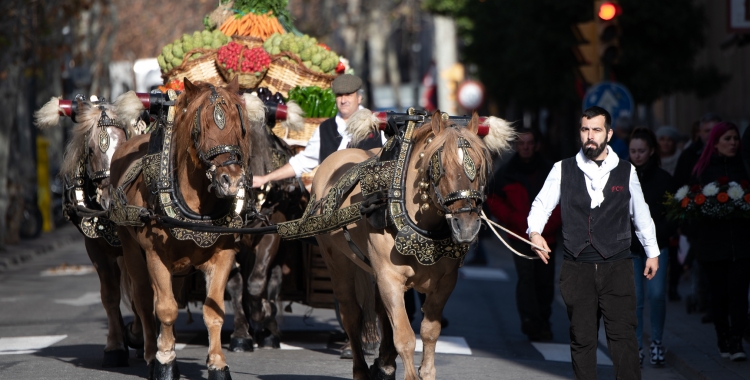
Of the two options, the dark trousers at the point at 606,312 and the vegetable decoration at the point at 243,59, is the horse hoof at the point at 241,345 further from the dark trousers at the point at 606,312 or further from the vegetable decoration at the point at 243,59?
the dark trousers at the point at 606,312

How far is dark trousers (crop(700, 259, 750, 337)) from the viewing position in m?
9.35

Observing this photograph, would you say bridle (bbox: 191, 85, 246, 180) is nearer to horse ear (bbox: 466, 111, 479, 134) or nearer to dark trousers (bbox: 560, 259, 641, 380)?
horse ear (bbox: 466, 111, 479, 134)

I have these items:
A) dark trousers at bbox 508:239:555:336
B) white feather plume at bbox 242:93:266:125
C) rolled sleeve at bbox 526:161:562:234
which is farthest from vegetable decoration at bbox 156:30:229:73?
rolled sleeve at bbox 526:161:562:234

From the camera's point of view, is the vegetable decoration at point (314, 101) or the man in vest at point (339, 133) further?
the vegetable decoration at point (314, 101)

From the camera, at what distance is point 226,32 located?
1122 cm

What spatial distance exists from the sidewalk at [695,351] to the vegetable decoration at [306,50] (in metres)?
4.13

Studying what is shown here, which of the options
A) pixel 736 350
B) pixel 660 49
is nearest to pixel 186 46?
pixel 736 350

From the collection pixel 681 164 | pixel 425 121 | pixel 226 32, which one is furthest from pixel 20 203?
pixel 425 121

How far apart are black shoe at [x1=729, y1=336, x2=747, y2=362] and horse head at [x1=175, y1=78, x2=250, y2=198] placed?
4.47 meters

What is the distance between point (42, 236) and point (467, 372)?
18753mm

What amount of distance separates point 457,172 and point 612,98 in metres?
9.73

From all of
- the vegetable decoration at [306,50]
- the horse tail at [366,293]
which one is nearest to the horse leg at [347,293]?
the horse tail at [366,293]

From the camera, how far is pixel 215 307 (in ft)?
25.7

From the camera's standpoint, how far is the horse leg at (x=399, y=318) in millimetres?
6820
